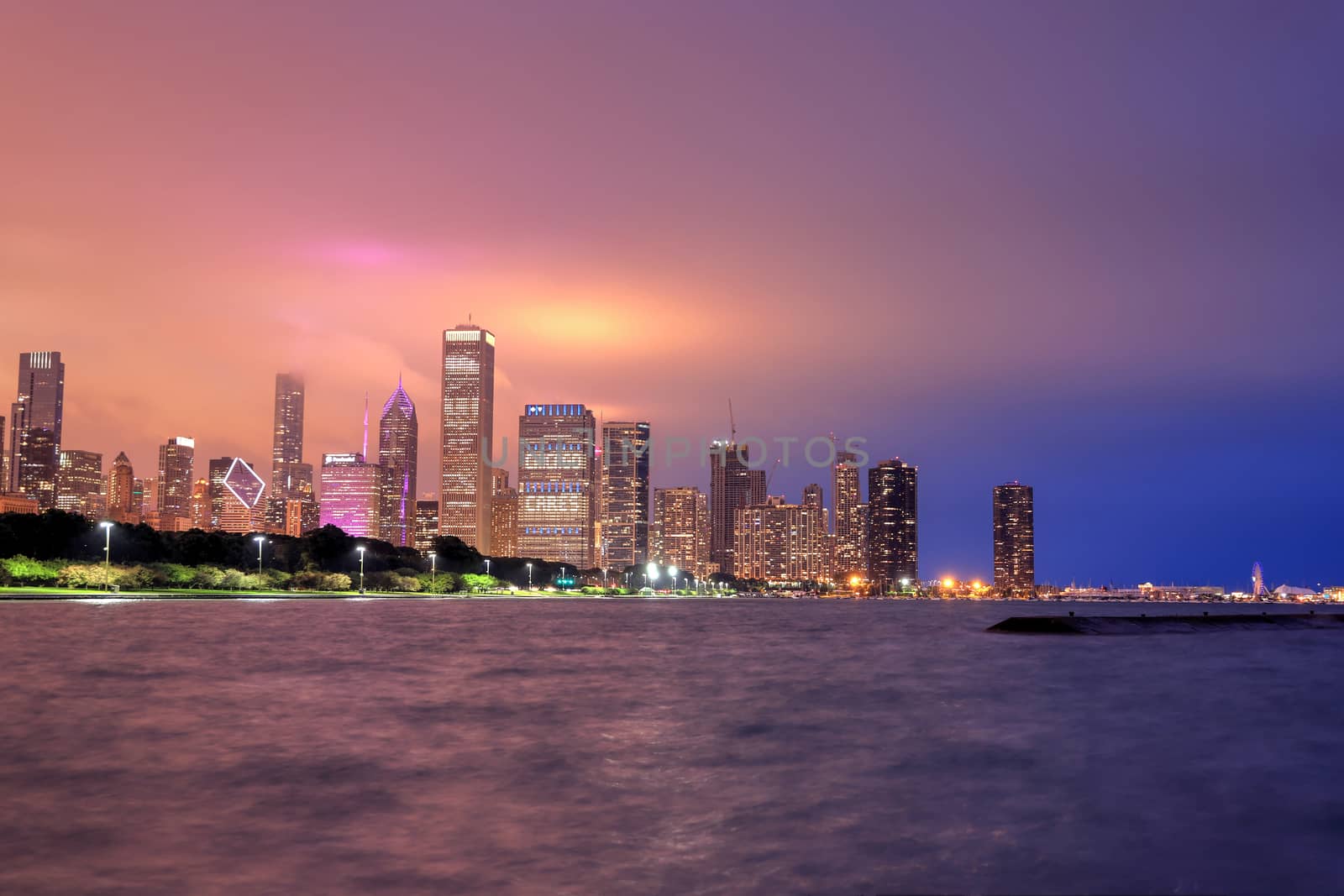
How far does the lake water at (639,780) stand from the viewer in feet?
53.5

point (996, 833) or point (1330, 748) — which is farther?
point (1330, 748)

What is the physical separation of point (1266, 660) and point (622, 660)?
56805 mm

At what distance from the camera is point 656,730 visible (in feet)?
109

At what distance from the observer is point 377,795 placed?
21688 mm

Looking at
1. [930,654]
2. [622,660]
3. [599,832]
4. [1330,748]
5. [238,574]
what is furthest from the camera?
[238,574]

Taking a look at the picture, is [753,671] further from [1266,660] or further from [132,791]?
[1266,660]

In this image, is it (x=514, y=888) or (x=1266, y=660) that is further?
(x=1266, y=660)

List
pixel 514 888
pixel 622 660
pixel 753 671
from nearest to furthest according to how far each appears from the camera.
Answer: pixel 514 888
pixel 753 671
pixel 622 660

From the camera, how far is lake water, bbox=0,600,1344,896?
16.3 metres

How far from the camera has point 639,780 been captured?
24.3 metres

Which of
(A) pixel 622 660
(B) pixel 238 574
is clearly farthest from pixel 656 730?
(B) pixel 238 574

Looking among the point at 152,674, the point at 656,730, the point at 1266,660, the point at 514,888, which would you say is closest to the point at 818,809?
the point at 514,888

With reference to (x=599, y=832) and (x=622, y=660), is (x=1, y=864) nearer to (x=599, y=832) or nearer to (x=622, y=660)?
(x=599, y=832)

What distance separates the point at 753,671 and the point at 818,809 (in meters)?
38.3
